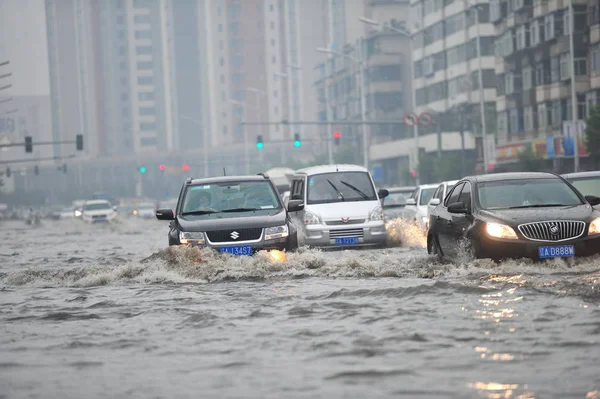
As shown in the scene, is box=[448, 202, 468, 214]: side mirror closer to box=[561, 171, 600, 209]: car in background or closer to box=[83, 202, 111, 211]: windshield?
box=[561, 171, 600, 209]: car in background

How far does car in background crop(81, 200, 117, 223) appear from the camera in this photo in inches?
2544

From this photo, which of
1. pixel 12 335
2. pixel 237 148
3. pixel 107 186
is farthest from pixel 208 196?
pixel 107 186

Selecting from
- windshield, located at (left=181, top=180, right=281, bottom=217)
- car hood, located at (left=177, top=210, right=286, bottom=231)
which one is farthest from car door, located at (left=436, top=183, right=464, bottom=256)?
windshield, located at (left=181, top=180, right=281, bottom=217)

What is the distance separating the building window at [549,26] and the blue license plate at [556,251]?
52033 mm

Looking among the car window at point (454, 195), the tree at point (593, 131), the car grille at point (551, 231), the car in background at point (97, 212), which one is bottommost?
the car in background at point (97, 212)

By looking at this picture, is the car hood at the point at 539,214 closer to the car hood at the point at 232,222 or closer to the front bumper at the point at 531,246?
the front bumper at the point at 531,246

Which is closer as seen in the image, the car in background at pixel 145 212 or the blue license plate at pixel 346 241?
→ the blue license plate at pixel 346 241

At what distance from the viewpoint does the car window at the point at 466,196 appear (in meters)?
16.6

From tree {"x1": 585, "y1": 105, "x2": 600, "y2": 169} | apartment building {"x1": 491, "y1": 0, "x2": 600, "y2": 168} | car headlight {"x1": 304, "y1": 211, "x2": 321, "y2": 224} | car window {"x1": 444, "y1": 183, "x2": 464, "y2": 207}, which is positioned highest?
apartment building {"x1": 491, "y1": 0, "x2": 600, "y2": 168}

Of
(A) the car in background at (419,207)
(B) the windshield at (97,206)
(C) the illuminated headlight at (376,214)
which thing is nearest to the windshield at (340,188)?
(C) the illuminated headlight at (376,214)

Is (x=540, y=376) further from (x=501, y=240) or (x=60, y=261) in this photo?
(x=60, y=261)

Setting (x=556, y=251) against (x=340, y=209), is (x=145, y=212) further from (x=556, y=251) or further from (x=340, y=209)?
(x=556, y=251)

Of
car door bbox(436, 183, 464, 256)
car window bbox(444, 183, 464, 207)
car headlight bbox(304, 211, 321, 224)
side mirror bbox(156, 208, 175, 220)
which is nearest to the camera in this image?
car door bbox(436, 183, 464, 256)

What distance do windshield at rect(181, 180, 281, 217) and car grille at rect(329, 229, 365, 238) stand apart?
16.2 feet
